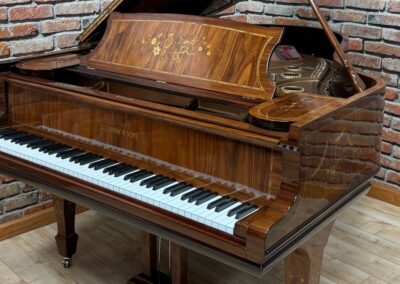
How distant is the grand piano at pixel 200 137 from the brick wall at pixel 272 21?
43 centimetres

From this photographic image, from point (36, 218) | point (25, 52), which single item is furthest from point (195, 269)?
point (25, 52)

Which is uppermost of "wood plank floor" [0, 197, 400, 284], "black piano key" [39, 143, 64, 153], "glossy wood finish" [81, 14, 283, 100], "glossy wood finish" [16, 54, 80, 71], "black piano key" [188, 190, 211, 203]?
"glossy wood finish" [81, 14, 283, 100]

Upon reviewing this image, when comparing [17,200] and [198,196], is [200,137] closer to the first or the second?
[198,196]

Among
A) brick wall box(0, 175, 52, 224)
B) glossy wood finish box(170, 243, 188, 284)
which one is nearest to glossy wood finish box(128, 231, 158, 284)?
glossy wood finish box(170, 243, 188, 284)

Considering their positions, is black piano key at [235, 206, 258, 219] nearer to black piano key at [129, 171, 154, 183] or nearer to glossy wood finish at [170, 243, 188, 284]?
black piano key at [129, 171, 154, 183]

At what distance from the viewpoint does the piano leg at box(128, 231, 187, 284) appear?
199 centimetres

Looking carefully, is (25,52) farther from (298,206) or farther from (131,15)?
(298,206)

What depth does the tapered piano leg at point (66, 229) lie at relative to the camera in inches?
98.0

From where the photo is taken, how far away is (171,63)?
196cm

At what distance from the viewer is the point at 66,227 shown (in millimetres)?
2541

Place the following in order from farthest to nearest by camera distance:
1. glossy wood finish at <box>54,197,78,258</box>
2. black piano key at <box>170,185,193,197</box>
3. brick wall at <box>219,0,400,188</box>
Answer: brick wall at <box>219,0,400,188</box> → glossy wood finish at <box>54,197,78,258</box> → black piano key at <box>170,185,193,197</box>

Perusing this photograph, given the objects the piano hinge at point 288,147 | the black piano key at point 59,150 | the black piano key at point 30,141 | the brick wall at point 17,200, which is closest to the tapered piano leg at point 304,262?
the piano hinge at point 288,147

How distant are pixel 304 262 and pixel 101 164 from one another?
745 mm

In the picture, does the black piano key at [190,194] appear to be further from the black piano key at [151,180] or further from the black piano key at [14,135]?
the black piano key at [14,135]
